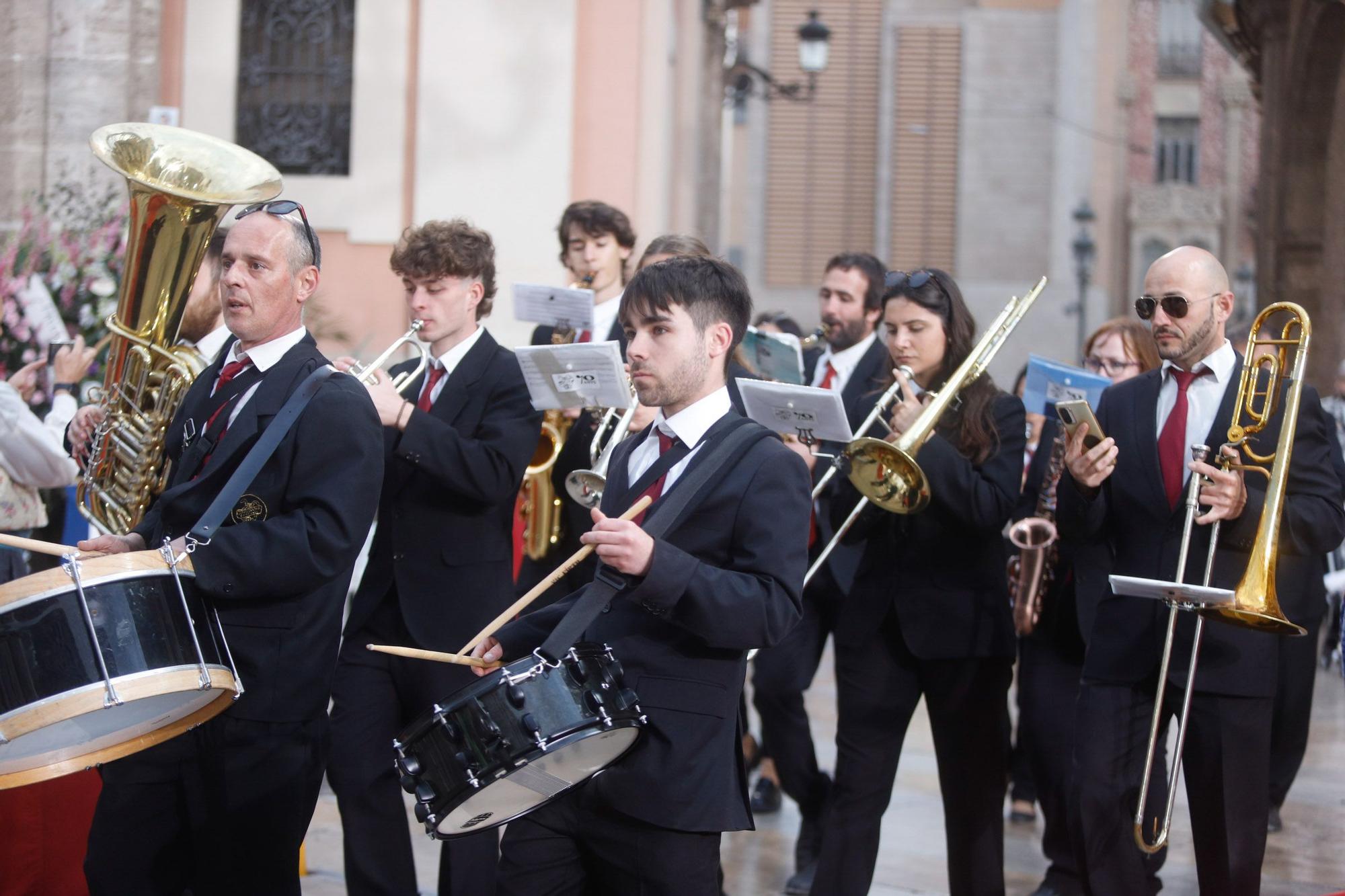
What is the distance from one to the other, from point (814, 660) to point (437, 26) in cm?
561

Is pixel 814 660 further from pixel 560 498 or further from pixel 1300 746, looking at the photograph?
pixel 1300 746

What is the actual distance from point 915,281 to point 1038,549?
1416 millimetres

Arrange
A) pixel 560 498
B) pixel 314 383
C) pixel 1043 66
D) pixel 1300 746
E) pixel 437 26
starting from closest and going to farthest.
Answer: pixel 314 383 → pixel 560 498 → pixel 1300 746 → pixel 437 26 → pixel 1043 66

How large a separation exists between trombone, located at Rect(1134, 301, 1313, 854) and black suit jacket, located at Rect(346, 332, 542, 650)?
195 centimetres

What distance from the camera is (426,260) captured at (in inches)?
193

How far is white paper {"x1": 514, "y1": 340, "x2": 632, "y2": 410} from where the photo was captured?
15.6ft

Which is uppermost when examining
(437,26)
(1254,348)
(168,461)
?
(437,26)

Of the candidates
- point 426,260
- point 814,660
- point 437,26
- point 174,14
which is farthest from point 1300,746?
point 174,14

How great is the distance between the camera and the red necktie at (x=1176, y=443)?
4469 mm

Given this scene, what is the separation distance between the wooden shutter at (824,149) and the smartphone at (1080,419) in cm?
2650

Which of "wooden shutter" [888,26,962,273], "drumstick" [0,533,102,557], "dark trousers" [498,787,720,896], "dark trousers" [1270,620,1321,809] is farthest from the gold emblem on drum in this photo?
"wooden shutter" [888,26,962,273]

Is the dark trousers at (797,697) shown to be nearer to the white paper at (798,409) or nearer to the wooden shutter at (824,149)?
the white paper at (798,409)

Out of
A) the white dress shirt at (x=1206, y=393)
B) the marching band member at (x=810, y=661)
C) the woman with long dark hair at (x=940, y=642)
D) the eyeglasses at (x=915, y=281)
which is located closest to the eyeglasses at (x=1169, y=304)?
the white dress shirt at (x=1206, y=393)

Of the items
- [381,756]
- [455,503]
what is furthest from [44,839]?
[455,503]
